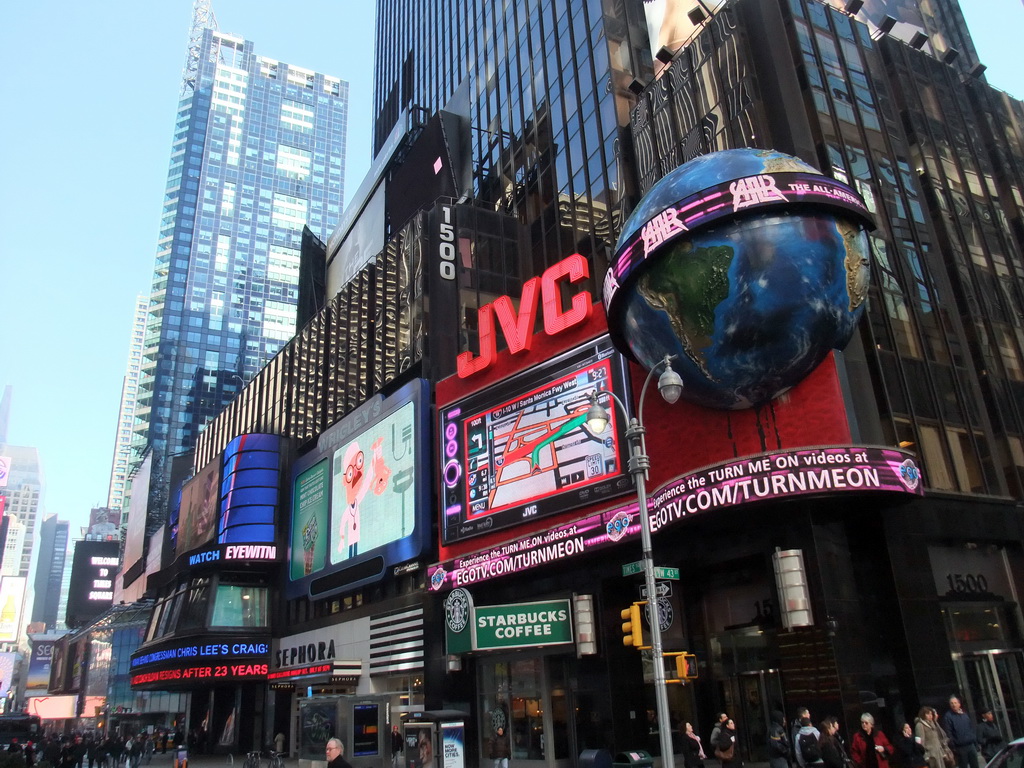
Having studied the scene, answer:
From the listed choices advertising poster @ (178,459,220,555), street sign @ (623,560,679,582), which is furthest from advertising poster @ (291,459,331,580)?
street sign @ (623,560,679,582)

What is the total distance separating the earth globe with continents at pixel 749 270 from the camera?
21.7 meters

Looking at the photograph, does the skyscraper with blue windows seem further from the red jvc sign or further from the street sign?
the street sign

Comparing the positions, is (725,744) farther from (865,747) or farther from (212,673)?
(212,673)

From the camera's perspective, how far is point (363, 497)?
42.8 m

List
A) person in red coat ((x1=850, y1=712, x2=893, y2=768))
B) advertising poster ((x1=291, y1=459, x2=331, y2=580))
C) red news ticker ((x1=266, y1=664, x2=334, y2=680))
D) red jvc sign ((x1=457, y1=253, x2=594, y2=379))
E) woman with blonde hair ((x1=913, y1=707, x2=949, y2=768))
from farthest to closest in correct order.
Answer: advertising poster ((x1=291, y1=459, x2=331, y2=580))
red news ticker ((x1=266, y1=664, x2=334, y2=680))
red jvc sign ((x1=457, y1=253, x2=594, y2=379))
person in red coat ((x1=850, y1=712, x2=893, y2=768))
woman with blonde hair ((x1=913, y1=707, x2=949, y2=768))

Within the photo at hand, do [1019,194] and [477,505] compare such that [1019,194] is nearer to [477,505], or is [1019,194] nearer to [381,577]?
[477,505]

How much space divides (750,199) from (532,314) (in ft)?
43.3

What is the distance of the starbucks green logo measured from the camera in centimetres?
2894

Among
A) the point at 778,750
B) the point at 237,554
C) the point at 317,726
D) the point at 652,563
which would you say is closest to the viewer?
the point at 652,563

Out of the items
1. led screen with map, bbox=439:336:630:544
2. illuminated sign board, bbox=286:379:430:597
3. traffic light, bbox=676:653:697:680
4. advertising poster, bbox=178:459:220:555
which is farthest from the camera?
advertising poster, bbox=178:459:220:555

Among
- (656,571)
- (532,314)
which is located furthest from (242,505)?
(656,571)

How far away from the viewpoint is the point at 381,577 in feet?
127

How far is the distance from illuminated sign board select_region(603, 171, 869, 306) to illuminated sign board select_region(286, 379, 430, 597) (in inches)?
742

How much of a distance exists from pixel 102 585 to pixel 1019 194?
147 metres
